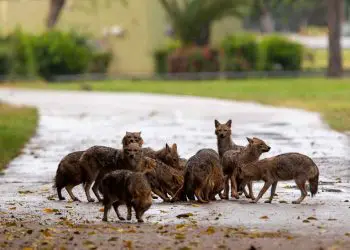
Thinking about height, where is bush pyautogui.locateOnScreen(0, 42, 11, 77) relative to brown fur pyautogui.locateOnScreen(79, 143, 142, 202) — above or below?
below

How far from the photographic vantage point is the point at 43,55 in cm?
5428

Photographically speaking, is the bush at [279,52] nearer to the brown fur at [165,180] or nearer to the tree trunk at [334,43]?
the tree trunk at [334,43]

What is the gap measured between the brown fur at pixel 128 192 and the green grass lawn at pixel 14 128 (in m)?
6.57

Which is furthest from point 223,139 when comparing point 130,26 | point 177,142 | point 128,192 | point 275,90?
point 130,26

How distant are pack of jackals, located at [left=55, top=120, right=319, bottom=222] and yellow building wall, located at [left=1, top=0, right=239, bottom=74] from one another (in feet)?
140

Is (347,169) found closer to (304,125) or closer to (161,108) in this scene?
(304,125)

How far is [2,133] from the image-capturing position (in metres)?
24.5

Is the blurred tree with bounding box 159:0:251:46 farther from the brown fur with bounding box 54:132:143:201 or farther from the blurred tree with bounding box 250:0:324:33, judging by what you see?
the brown fur with bounding box 54:132:143:201

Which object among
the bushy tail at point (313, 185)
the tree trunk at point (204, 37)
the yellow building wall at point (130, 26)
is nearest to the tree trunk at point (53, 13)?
the yellow building wall at point (130, 26)

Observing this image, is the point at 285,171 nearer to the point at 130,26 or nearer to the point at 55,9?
the point at 130,26

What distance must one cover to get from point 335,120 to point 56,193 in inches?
540

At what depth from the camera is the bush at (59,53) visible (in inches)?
2125

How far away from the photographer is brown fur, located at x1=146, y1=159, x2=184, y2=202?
44.4 ft

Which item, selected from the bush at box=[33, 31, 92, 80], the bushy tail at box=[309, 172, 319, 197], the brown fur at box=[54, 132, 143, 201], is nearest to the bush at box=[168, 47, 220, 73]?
the bush at box=[33, 31, 92, 80]
